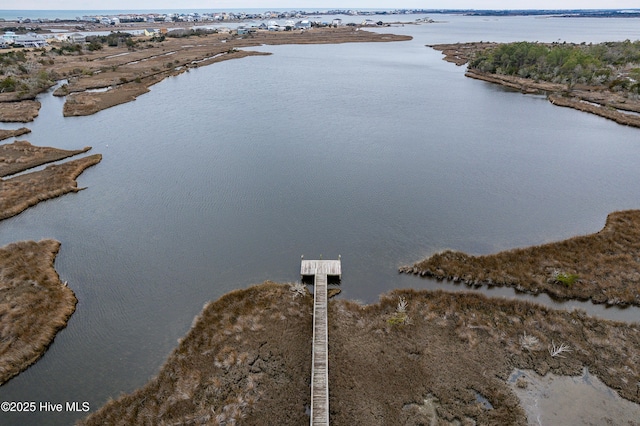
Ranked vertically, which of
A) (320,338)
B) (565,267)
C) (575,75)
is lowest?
(320,338)

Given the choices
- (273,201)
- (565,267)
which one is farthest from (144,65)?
(565,267)

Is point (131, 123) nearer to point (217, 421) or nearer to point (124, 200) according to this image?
point (124, 200)

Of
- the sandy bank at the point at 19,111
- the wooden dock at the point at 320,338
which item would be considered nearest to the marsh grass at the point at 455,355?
the wooden dock at the point at 320,338

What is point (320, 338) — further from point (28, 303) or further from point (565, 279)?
point (28, 303)

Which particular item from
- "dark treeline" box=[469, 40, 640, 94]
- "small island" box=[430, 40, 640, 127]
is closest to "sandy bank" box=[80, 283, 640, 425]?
"small island" box=[430, 40, 640, 127]

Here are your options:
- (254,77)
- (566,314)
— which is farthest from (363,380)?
(254,77)

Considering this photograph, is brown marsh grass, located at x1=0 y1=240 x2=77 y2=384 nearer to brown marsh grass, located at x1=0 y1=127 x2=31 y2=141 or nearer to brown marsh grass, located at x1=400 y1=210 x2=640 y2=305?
brown marsh grass, located at x1=400 y1=210 x2=640 y2=305
